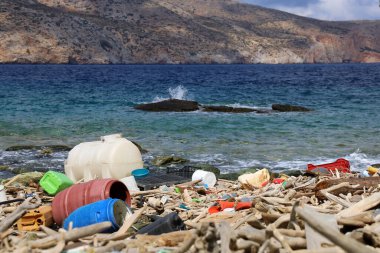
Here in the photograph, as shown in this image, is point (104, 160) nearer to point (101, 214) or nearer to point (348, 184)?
point (101, 214)

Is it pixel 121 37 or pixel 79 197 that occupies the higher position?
pixel 79 197

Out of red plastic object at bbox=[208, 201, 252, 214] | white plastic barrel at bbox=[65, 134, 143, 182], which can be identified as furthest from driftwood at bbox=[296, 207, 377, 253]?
white plastic barrel at bbox=[65, 134, 143, 182]

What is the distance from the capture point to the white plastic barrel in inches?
448

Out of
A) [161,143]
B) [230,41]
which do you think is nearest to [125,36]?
[230,41]

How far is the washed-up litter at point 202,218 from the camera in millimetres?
4754

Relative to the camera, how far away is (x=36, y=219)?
7824 millimetres

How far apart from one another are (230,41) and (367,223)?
17822 cm

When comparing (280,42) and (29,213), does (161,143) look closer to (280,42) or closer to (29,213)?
(29,213)

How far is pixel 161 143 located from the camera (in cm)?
1966

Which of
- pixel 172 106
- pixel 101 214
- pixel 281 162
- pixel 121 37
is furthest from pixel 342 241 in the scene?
pixel 121 37

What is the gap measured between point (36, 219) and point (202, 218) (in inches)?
91.2

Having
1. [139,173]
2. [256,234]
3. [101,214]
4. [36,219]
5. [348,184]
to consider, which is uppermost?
[256,234]

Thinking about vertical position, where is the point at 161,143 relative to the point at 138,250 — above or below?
below

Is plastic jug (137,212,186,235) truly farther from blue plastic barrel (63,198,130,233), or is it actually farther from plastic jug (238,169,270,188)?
plastic jug (238,169,270,188)
